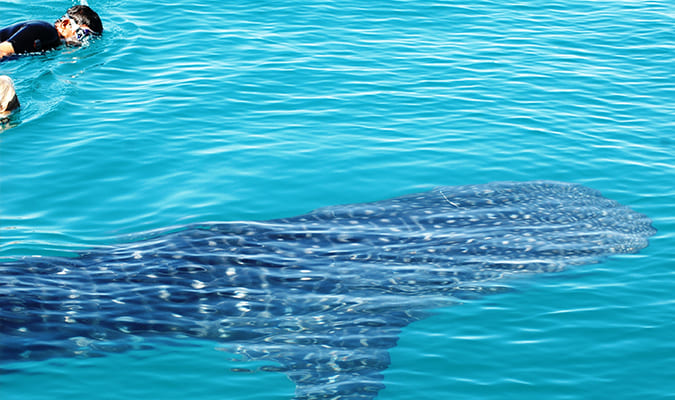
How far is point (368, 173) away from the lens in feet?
44.5

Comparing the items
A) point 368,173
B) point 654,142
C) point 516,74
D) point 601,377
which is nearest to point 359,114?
point 368,173

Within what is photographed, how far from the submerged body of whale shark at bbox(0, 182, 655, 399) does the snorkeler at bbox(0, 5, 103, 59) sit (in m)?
8.98

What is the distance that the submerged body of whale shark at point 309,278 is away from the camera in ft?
28.9

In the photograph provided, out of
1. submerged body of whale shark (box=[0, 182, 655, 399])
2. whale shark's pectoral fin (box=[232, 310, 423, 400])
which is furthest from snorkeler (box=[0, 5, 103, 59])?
whale shark's pectoral fin (box=[232, 310, 423, 400])

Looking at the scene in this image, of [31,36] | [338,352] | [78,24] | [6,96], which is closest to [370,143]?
[338,352]

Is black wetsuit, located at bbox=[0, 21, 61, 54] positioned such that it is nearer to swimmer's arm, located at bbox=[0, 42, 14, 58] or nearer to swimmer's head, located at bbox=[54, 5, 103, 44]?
swimmer's arm, located at bbox=[0, 42, 14, 58]

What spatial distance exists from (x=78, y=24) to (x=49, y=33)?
679 millimetres

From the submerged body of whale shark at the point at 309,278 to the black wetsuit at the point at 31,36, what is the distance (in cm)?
898

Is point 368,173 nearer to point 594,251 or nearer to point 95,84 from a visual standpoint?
point 594,251

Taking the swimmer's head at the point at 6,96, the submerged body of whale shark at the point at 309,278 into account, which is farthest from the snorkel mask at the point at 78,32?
the submerged body of whale shark at the point at 309,278

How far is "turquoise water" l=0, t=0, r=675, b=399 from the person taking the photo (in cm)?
876

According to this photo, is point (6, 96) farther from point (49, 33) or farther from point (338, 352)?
point (338, 352)

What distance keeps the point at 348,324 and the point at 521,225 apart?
131 inches

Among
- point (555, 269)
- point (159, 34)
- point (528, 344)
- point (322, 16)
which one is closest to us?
point (528, 344)
